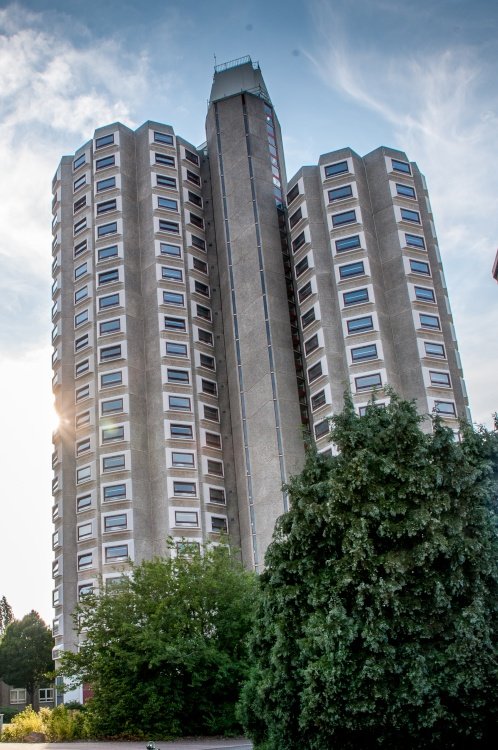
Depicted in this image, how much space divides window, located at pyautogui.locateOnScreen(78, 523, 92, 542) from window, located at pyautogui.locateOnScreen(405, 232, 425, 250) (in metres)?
34.3

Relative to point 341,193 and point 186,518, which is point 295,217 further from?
point 186,518

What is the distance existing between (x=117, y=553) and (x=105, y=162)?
3596cm

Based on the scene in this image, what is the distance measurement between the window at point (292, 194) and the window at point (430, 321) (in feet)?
52.5

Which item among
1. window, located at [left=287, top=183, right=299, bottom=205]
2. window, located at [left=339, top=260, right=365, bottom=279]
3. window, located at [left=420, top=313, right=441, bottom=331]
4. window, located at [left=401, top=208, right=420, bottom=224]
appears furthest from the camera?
window, located at [left=287, top=183, right=299, bottom=205]

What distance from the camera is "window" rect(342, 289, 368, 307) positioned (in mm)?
60500

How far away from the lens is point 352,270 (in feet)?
202

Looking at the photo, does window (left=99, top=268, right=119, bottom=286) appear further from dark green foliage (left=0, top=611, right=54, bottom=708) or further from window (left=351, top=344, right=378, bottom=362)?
dark green foliage (left=0, top=611, right=54, bottom=708)

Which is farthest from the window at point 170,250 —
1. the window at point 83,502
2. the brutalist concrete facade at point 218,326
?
the window at point 83,502

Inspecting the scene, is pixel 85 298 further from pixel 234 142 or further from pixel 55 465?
pixel 234 142

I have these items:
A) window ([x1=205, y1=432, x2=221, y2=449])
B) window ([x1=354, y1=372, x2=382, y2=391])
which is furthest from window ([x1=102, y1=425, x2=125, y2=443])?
window ([x1=354, y1=372, x2=382, y2=391])

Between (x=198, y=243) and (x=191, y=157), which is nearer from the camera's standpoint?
(x=198, y=243)

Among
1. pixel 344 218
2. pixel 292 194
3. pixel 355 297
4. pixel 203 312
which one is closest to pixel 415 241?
pixel 344 218

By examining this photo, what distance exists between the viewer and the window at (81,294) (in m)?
67.8

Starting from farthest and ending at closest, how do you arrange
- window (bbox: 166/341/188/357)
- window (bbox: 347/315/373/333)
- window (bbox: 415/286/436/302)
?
1. window (bbox: 166/341/188/357)
2. window (bbox: 415/286/436/302)
3. window (bbox: 347/315/373/333)
